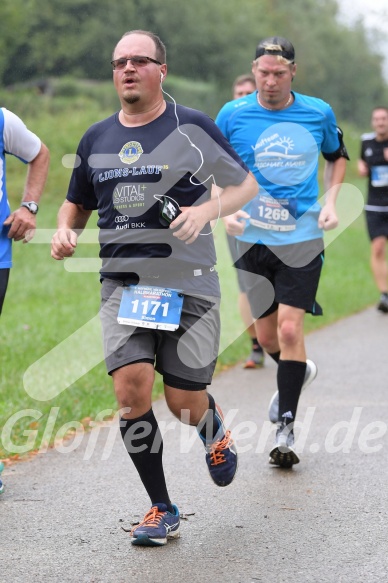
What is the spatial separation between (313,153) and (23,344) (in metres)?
4.58

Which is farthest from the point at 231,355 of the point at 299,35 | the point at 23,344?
the point at 299,35

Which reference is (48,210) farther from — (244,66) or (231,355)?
(244,66)

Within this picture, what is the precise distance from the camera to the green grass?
7.57m

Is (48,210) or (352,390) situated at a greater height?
(48,210)

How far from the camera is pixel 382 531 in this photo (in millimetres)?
4770

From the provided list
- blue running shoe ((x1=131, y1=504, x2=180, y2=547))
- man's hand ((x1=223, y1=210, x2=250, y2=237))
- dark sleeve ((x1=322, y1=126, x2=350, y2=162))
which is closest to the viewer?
blue running shoe ((x1=131, y1=504, x2=180, y2=547))

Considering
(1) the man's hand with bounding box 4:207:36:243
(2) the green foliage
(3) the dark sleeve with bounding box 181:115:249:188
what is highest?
(2) the green foliage

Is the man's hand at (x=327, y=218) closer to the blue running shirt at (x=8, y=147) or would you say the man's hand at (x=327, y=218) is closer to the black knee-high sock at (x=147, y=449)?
the blue running shirt at (x=8, y=147)

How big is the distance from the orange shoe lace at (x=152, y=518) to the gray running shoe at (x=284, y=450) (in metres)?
1.39

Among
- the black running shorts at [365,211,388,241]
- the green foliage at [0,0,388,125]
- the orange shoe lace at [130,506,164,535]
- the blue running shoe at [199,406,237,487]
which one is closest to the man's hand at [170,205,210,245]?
the blue running shoe at [199,406,237,487]

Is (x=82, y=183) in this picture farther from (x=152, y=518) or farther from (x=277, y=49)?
(x=277, y=49)

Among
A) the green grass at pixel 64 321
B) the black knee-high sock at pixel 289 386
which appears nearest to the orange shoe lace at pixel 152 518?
the green grass at pixel 64 321

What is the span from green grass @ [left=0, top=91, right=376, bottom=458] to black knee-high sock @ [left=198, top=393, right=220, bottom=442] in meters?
1.20

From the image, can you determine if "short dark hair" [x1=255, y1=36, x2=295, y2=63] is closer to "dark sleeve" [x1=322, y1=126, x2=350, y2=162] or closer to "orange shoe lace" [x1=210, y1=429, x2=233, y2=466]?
"dark sleeve" [x1=322, y1=126, x2=350, y2=162]
